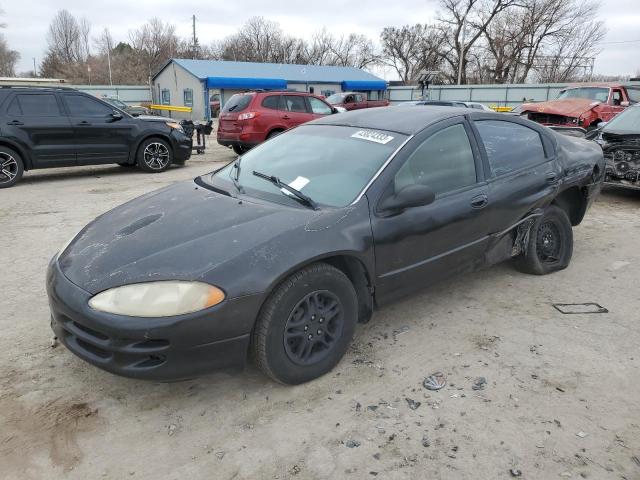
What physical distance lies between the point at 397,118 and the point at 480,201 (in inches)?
33.8

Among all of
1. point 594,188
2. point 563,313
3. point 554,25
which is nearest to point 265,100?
point 594,188

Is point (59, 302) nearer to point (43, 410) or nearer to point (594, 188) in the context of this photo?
point (43, 410)

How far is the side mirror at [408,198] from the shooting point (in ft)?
9.62

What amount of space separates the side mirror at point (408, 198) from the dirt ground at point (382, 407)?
0.96 m

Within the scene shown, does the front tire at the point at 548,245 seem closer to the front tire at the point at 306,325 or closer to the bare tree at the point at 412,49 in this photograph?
the front tire at the point at 306,325

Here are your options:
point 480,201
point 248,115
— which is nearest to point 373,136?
point 480,201

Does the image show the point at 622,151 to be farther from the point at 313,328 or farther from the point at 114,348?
the point at 114,348

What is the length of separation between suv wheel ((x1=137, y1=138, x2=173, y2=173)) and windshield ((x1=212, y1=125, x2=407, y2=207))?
6771 mm

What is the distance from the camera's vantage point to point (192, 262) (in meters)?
2.45

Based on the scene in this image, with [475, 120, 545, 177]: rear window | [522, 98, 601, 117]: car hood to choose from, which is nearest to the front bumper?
[475, 120, 545, 177]: rear window

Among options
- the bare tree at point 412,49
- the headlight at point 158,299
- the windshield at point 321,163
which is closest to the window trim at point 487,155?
the windshield at point 321,163

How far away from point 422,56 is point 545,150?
5465cm

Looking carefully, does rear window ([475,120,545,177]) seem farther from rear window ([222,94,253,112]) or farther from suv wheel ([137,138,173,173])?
rear window ([222,94,253,112])

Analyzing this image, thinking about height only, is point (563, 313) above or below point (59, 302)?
below
